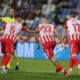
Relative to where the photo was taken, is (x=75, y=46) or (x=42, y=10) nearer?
(x=75, y=46)

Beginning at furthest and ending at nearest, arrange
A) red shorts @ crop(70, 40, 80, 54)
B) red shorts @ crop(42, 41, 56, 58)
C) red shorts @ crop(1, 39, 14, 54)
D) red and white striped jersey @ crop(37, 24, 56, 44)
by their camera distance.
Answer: red and white striped jersey @ crop(37, 24, 56, 44) < red shorts @ crop(42, 41, 56, 58) < red shorts @ crop(1, 39, 14, 54) < red shorts @ crop(70, 40, 80, 54)

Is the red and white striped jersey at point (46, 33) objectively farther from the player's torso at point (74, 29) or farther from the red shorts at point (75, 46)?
the red shorts at point (75, 46)

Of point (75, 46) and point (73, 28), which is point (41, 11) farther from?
point (75, 46)

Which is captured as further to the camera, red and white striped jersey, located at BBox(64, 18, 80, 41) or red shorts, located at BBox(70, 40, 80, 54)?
red and white striped jersey, located at BBox(64, 18, 80, 41)

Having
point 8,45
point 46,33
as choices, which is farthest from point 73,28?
point 8,45

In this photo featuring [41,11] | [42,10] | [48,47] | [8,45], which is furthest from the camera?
[42,10]

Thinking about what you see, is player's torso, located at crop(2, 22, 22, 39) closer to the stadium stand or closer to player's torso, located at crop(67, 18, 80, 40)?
player's torso, located at crop(67, 18, 80, 40)

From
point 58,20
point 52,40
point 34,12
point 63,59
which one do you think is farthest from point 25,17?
point 52,40

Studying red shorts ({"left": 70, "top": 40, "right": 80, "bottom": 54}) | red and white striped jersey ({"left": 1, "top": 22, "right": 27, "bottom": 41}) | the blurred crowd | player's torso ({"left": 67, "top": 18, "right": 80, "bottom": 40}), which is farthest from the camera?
the blurred crowd

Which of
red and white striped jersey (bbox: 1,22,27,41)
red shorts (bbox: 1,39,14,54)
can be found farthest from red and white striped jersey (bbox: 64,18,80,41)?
red shorts (bbox: 1,39,14,54)

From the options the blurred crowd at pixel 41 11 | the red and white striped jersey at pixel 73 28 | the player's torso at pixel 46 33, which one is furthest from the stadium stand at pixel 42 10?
the red and white striped jersey at pixel 73 28

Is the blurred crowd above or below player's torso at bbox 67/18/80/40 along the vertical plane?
above

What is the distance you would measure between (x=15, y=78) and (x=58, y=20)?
14.3m

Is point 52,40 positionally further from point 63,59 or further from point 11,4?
point 11,4
